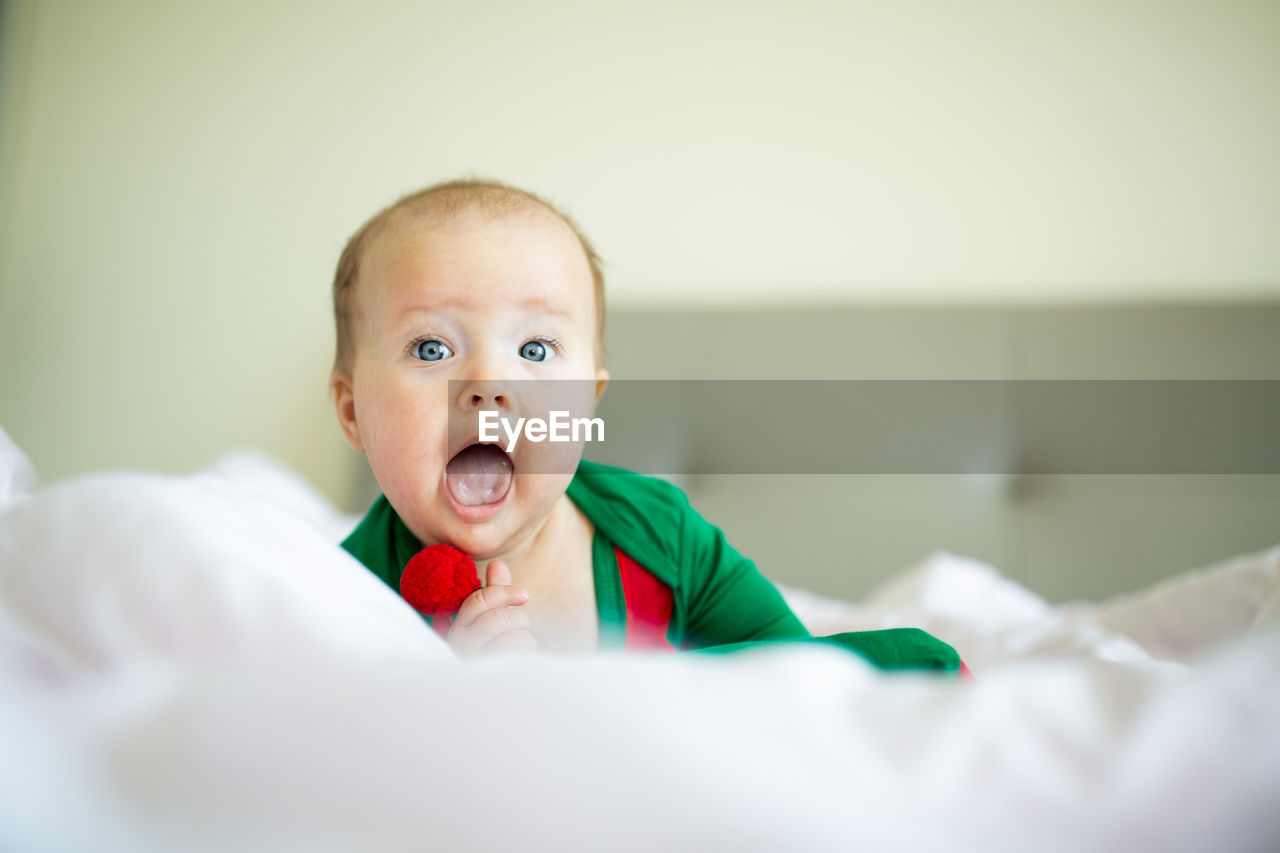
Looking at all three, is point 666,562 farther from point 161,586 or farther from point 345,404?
point 161,586

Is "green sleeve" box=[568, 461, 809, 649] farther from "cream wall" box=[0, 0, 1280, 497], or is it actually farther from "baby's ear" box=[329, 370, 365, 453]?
"cream wall" box=[0, 0, 1280, 497]

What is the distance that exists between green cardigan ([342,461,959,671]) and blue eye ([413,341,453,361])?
14 centimetres

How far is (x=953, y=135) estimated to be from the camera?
127cm

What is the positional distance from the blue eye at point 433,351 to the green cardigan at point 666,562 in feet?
0.47

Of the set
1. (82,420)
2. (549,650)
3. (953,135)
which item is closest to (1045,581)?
(953,135)

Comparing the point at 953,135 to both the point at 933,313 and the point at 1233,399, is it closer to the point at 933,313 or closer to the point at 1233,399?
the point at 933,313

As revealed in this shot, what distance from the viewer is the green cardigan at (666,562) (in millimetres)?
618

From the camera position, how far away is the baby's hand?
1.46ft

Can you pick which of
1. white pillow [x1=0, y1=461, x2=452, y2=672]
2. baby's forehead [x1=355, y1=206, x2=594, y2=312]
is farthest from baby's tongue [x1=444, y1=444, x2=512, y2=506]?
white pillow [x1=0, y1=461, x2=452, y2=672]

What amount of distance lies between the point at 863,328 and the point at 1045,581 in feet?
1.27
